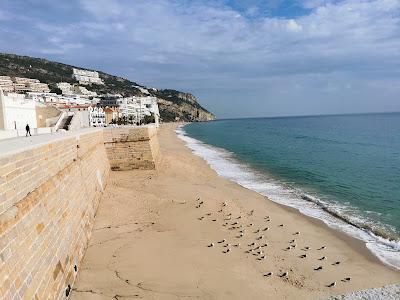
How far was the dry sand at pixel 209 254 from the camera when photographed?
8805mm

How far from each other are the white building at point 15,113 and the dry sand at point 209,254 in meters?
12.4

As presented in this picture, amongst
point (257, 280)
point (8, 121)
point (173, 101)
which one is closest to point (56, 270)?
point (257, 280)

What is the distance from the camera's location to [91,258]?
9977 mm

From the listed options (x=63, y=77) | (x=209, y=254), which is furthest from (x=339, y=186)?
(x=63, y=77)

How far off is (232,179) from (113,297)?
16.1 m

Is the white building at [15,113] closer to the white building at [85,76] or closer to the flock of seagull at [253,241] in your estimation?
the flock of seagull at [253,241]

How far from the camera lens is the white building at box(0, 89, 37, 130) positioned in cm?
2459

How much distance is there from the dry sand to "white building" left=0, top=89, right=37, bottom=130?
1238 centimetres

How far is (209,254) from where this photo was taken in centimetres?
1086

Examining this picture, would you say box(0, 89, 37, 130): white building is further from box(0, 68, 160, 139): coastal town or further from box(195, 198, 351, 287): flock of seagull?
box(195, 198, 351, 287): flock of seagull


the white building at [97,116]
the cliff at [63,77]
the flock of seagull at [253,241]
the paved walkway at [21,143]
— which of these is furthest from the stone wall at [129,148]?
the cliff at [63,77]

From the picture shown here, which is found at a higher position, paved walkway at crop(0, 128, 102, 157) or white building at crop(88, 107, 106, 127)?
paved walkway at crop(0, 128, 102, 157)

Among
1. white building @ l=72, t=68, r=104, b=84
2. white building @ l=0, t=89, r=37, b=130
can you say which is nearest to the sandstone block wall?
white building @ l=0, t=89, r=37, b=130

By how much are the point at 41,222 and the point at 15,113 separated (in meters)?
22.7
